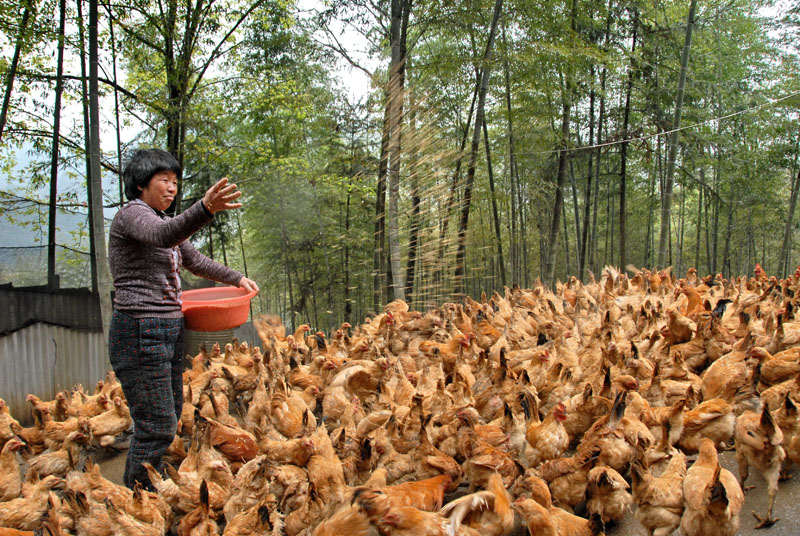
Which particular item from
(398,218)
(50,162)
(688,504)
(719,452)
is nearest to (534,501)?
(688,504)

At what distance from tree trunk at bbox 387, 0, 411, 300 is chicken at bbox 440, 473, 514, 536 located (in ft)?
11.5

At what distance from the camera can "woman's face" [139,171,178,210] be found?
234 cm

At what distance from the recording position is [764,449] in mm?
2205

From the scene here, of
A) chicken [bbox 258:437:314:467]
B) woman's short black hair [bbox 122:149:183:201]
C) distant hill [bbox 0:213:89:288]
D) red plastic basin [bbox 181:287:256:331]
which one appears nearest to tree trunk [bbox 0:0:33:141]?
distant hill [bbox 0:213:89:288]

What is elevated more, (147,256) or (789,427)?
(147,256)

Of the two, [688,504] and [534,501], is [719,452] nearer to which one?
[688,504]

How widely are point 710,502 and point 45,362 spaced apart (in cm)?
742

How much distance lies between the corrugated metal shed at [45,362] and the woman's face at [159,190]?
5.19m

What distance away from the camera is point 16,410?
19.6ft

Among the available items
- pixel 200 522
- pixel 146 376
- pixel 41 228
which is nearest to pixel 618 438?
pixel 200 522

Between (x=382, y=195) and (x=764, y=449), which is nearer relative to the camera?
(x=764, y=449)

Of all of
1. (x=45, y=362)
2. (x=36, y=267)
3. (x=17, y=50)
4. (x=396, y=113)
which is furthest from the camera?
(x=36, y=267)

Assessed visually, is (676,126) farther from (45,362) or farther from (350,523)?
(45,362)

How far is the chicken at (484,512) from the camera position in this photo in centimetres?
193
